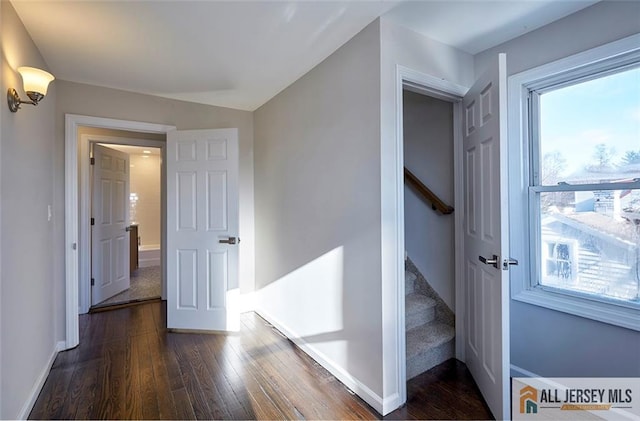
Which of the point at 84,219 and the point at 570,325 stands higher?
the point at 84,219

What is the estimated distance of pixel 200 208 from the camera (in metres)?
2.98

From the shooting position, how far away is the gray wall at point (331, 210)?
1845mm

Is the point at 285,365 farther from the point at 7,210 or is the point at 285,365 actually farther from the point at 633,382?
the point at 633,382

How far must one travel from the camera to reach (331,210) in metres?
2.21

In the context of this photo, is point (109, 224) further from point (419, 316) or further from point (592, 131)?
point (592, 131)

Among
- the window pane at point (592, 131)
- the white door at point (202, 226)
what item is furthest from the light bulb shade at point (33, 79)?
the window pane at point (592, 131)

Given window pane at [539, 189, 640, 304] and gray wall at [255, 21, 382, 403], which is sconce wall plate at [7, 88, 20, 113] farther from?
window pane at [539, 189, 640, 304]

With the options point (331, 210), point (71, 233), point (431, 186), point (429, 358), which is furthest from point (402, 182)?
point (71, 233)

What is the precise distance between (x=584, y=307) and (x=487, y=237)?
0.70 meters

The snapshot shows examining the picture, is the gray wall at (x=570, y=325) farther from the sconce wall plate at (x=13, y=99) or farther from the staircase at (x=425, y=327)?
the sconce wall plate at (x=13, y=99)

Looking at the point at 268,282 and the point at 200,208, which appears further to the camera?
the point at 268,282

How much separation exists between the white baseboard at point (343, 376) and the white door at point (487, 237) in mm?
593

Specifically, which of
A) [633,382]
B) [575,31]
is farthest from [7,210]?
[633,382]

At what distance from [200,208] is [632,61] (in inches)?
130
